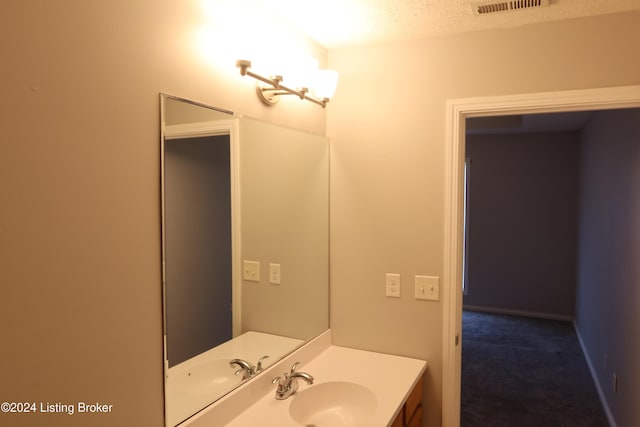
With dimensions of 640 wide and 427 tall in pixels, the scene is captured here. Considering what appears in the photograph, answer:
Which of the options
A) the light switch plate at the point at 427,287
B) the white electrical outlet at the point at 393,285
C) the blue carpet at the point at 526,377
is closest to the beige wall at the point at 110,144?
the light switch plate at the point at 427,287

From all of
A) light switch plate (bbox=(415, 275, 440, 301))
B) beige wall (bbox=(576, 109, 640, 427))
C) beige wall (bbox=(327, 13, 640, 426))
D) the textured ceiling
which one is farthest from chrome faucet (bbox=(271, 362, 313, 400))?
beige wall (bbox=(576, 109, 640, 427))

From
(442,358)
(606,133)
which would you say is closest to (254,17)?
(442,358)

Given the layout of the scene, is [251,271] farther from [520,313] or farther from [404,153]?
Answer: [520,313]

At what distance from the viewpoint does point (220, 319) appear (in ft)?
5.56

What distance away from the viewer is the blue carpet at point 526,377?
3373mm

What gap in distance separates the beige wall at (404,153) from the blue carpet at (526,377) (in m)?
1.52

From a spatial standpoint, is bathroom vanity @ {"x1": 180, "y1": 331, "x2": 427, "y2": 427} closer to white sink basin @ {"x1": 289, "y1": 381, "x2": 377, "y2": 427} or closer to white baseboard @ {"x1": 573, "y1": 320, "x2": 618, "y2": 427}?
white sink basin @ {"x1": 289, "y1": 381, "x2": 377, "y2": 427}

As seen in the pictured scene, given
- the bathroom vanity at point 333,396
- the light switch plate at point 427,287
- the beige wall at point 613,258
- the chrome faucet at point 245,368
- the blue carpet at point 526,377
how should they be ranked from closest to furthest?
the bathroom vanity at point 333,396 < the chrome faucet at point 245,368 < the light switch plate at point 427,287 < the beige wall at point 613,258 < the blue carpet at point 526,377

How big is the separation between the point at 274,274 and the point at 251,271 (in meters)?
0.19

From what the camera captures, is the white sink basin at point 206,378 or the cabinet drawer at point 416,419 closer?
the white sink basin at point 206,378

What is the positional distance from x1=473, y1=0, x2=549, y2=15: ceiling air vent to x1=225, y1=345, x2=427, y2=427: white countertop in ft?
5.31

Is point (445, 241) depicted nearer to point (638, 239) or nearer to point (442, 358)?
point (442, 358)

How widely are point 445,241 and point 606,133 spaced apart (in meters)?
Answer: 2.72

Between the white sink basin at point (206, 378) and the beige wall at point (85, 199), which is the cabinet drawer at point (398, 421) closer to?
the white sink basin at point (206, 378)
